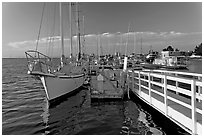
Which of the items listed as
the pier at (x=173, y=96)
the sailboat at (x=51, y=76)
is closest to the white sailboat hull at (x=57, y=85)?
the sailboat at (x=51, y=76)

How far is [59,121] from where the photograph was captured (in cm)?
788

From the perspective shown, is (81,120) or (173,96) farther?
(81,120)

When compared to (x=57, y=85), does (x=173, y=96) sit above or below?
above

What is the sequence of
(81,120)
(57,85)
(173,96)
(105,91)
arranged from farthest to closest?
(57,85)
(105,91)
(81,120)
(173,96)

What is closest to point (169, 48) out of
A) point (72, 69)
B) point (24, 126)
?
point (72, 69)

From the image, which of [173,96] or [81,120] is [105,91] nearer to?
[81,120]

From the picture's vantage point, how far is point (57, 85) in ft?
38.3

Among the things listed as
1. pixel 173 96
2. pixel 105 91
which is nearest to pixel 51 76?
pixel 105 91

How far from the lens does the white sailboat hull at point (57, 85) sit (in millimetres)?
10909

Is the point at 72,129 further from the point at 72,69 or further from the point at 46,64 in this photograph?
the point at 72,69

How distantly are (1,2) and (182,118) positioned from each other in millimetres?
6759

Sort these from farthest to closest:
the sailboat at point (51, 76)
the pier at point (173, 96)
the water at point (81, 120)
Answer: the sailboat at point (51, 76) < the water at point (81, 120) < the pier at point (173, 96)

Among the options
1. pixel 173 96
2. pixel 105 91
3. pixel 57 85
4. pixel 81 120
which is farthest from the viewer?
pixel 57 85

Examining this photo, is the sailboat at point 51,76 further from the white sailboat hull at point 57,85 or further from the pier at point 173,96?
the pier at point 173,96
